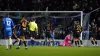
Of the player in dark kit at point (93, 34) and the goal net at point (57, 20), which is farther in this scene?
the goal net at point (57, 20)

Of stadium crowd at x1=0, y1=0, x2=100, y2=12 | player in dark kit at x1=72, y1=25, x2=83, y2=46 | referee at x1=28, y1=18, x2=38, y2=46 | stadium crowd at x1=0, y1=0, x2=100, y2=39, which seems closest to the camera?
Answer: referee at x1=28, y1=18, x2=38, y2=46

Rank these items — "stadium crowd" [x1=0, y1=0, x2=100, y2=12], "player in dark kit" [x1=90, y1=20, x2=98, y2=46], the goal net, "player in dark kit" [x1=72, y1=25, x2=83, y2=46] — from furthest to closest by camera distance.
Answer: "stadium crowd" [x1=0, y1=0, x2=100, y2=12]
the goal net
"player in dark kit" [x1=90, y1=20, x2=98, y2=46]
"player in dark kit" [x1=72, y1=25, x2=83, y2=46]

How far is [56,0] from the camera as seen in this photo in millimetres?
31562

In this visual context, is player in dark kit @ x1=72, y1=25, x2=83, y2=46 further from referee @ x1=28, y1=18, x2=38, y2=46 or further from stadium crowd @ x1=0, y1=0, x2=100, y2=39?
stadium crowd @ x1=0, y1=0, x2=100, y2=39

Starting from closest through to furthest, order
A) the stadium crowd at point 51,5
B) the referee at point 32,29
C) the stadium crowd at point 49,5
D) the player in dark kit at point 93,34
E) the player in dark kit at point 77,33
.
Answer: the referee at point 32,29, the player in dark kit at point 77,33, the player in dark kit at point 93,34, the stadium crowd at point 51,5, the stadium crowd at point 49,5

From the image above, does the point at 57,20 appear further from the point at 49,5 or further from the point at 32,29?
the point at 49,5

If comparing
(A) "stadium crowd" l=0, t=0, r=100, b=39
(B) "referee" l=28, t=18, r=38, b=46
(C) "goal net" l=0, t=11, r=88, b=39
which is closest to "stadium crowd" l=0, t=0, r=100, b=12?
(A) "stadium crowd" l=0, t=0, r=100, b=39

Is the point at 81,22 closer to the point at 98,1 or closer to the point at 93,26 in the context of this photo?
the point at 93,26

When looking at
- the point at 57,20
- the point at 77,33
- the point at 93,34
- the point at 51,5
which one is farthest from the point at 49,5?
the point at 77,33

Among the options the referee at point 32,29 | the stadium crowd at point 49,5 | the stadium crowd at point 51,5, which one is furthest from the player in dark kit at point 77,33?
the stadium crowd at point 49,5

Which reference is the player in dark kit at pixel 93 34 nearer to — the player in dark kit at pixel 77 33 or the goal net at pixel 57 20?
the goal net at pixel 57 20

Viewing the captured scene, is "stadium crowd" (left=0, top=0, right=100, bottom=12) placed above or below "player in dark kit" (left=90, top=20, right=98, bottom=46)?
above

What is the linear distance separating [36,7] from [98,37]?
24.5ft

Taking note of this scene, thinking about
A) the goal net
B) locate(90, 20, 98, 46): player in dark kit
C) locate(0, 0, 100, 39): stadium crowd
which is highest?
locate(0, 0, 100, 39): stadium crowd
